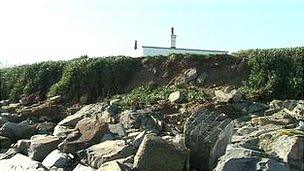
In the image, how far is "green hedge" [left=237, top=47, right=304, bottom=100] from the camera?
16.3 meters

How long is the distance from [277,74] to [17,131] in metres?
7.40

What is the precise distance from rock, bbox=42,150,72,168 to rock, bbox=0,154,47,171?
0.23 metres

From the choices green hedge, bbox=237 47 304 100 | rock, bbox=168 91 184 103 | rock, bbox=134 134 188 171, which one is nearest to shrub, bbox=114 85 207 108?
rock, bbox=168 91 184 103

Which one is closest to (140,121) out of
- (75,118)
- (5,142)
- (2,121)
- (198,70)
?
(75,118)

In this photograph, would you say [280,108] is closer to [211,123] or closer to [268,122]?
[268,122]

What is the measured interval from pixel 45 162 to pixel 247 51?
765 centimetres

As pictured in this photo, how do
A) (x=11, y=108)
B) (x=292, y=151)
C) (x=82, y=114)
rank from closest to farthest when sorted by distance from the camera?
1. (x=292, y=151)
2. (x=82, y=114)
3. (x=11, y=108)

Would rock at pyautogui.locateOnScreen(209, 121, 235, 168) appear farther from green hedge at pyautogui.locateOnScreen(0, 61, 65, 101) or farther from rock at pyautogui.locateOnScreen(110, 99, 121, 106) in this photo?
green hedge at pyautogui.locateOnScreen(0, 61, 65, 101)

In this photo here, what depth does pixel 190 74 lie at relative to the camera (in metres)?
18.5

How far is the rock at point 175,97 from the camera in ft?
55.1

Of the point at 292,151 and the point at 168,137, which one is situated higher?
the point at 292,151

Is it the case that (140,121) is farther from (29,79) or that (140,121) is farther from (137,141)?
(29,79)

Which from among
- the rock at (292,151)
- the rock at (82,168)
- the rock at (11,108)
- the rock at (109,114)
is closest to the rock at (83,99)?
the rock at (11,108)

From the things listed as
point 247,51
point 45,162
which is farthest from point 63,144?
point 247,51
